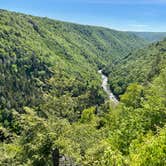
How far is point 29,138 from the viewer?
178ft

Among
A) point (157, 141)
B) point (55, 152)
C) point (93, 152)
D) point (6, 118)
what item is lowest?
point (6, 118)

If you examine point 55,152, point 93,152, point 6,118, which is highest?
point 93,152

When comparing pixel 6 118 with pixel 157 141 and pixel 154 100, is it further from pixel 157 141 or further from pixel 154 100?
pixel 157 141

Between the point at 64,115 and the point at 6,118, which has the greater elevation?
the point at 64,115

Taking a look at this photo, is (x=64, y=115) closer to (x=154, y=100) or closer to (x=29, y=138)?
(x=29, y=138)

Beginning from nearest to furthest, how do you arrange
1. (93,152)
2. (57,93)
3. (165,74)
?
(93,152), (57,93), (165,74)

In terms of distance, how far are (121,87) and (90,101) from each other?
36.6 m

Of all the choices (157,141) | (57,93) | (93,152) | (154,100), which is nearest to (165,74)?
(154,100)

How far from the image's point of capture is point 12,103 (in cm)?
16862

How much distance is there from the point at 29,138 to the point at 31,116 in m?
3.24

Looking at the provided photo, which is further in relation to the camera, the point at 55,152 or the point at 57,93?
the point at 57,93

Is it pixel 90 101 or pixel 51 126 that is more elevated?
pixel 51 126

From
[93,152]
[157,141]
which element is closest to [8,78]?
[93,152]

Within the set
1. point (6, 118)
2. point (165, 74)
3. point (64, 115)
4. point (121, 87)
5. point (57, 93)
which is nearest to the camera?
point (64, 115)
